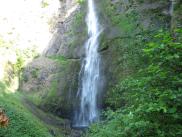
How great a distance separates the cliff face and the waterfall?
1.07 ft

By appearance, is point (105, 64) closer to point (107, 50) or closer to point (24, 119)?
point (107, 50)

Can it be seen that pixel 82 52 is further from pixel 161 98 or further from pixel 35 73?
pixel 161 98

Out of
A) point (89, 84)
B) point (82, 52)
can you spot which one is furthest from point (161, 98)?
point (82, 52)

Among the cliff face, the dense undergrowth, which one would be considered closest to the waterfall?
the cliff face

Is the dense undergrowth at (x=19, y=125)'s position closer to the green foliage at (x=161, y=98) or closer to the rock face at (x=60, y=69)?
the rock face at (x=60, y=69)

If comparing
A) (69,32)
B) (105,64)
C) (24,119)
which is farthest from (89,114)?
(69,32)

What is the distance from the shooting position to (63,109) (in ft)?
46.8

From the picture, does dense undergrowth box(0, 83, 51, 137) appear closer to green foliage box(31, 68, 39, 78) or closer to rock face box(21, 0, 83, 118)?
rock face box(21, 0, 83, 118)

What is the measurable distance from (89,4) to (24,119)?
962 cm

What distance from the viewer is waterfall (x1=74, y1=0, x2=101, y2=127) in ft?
45.3

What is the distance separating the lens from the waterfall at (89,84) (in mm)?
13805

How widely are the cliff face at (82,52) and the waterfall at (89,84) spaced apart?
1.07 feet

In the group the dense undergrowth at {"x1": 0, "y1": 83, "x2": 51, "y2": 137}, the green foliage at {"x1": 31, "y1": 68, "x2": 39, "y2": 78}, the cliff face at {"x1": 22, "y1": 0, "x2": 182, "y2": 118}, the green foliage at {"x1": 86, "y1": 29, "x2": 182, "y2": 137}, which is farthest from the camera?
the green foliage at {"x1": 31, "y1": 68, "x2": 39, "y2": 78}

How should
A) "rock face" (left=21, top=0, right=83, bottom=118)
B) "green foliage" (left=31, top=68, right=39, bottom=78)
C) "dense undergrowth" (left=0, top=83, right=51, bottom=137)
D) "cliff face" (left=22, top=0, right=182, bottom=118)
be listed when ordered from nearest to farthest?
1. "dense undergrowth" (left=0, top=83, right=51, bottom=137)
2. "cliff face" (left=22, top=0, right=182, bottom=118)
3. "rock face" (left=21, top=0, right=83, bottom=118)
4. "green foliage" (left=31, top=68, right=39, bottom=78)
